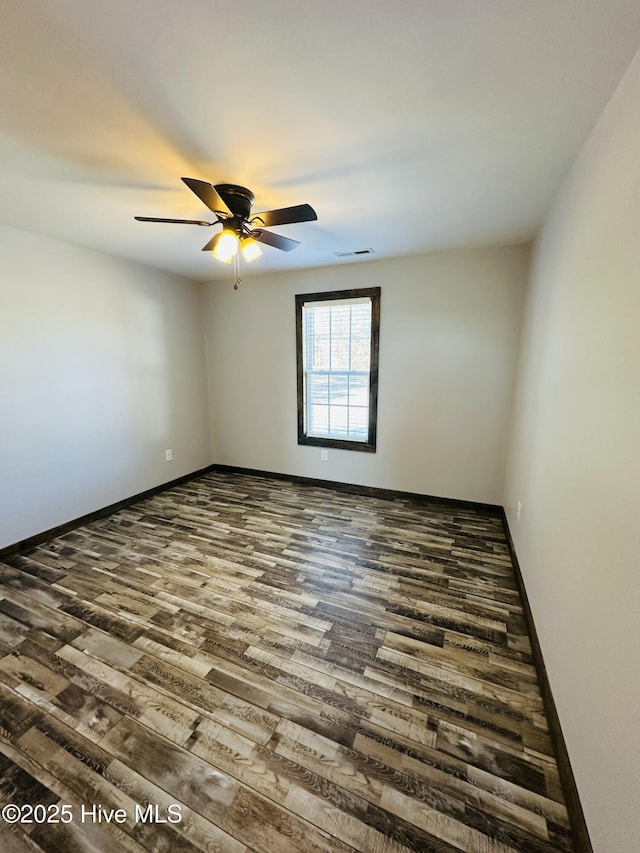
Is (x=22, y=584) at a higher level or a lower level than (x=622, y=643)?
lower

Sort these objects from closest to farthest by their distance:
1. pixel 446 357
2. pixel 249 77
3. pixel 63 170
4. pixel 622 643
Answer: pixel 622 643, pixel 249 77, pixel 63 170, pixel 446 357

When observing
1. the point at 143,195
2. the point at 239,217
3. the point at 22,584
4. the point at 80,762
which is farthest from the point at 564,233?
the point at 22,584

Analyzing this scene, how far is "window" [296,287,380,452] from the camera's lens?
3.56 m

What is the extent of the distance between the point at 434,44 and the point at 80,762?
2.79 m

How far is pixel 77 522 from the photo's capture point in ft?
10.1

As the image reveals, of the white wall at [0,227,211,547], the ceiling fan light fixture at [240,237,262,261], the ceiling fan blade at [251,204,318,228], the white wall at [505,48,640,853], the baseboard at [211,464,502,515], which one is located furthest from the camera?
the baseboard at [211,464,502,515]

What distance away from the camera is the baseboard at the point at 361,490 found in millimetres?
3387

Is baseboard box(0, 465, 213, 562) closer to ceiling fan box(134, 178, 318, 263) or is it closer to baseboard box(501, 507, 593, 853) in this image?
ceiling fan box(134, 178, 318, 263)

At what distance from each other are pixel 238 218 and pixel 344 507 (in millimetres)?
2673

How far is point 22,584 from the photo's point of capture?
2295 millimetres

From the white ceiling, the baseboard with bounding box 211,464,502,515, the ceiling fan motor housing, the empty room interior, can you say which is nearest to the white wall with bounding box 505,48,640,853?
the empty room interior

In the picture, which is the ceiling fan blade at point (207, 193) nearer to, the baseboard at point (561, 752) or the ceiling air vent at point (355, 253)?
the ceiling air vent at point (355, 253)

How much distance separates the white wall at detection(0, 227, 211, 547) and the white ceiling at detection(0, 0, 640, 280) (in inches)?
28.9

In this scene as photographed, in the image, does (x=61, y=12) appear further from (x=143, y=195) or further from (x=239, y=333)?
(x=239, y=333)
